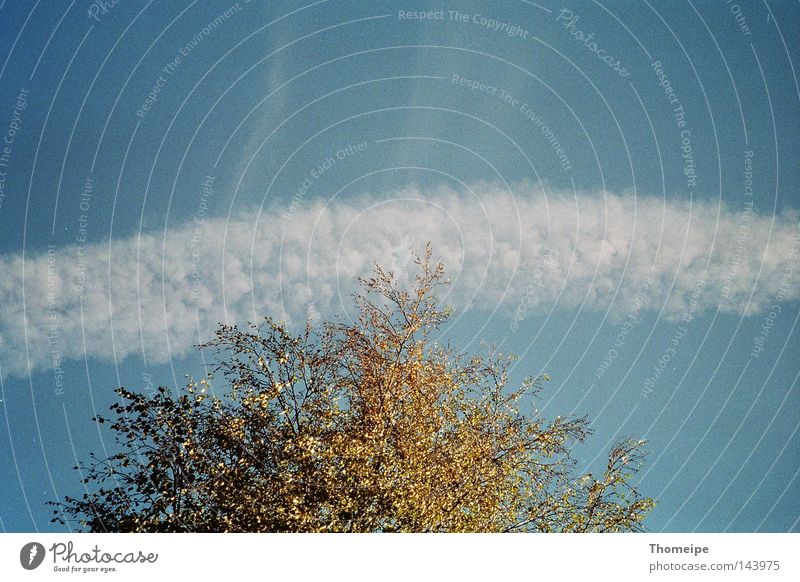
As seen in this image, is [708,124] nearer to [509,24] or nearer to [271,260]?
[509,24]

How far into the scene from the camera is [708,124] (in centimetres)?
→ 1742

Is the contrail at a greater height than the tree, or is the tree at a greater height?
the contrail

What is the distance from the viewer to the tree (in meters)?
11.8

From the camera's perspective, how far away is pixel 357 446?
465 inches
